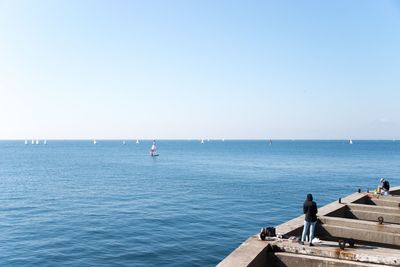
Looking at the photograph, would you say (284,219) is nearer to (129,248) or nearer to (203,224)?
(203,224)

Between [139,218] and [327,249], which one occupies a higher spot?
[327,249]

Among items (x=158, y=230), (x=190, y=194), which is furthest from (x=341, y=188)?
(x=158, y=230)

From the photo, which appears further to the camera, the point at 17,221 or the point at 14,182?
the point at 14,182

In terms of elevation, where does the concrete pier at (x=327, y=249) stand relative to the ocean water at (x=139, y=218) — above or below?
above

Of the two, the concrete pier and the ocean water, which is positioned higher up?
the concrete pier

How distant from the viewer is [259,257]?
11125 mm

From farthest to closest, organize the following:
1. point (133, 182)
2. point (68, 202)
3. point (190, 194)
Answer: point (133, 182), point (190, 194), point (68, 202)

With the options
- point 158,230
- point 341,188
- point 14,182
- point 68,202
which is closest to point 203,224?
point 158,230

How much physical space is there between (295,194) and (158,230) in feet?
79.7

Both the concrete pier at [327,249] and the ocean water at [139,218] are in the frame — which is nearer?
the concrete pier at [327,249]

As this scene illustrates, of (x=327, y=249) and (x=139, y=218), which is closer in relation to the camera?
(x=327, y=249)

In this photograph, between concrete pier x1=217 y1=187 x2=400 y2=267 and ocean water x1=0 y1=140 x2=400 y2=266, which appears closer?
concrete pier x1=217 y1=187 x2=400 y2=267

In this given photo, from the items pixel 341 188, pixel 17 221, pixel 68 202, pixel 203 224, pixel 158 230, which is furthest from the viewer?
pixel 341 188

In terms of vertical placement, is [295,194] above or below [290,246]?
below
